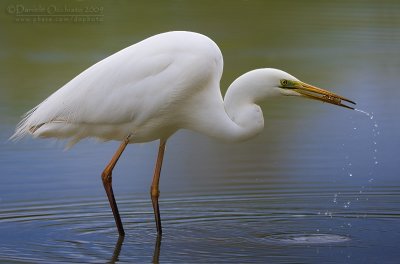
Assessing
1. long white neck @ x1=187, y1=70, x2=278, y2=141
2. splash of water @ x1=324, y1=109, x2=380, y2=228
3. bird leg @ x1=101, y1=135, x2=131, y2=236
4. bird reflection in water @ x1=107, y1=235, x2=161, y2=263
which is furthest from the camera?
splash of water @ x1=324, y1=109, x2=380, y2=228

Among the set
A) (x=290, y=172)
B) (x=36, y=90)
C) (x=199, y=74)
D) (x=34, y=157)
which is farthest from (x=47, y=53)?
(x=199, y=74)

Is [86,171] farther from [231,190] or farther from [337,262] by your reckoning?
[337,262]

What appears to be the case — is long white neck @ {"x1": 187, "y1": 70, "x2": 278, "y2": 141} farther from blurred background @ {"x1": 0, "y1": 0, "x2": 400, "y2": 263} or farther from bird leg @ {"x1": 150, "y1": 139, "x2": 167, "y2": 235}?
blurred background @ {"x1": 0, "y1": 0, "x2": 400, "y2": 263}

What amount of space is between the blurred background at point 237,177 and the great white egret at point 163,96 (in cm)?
57

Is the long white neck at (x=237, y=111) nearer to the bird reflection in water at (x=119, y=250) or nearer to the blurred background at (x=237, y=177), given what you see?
the blurred background at (x=237, y=177)

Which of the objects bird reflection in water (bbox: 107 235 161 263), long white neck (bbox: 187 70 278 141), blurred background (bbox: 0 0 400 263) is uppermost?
long white neck (bbox: 187 70 278 141)

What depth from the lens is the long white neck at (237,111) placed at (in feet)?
27.7

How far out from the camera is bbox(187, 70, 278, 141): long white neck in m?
8.45

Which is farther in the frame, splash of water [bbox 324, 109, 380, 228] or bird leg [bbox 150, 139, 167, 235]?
splash of water [bbox 324, 109, 380, 228]

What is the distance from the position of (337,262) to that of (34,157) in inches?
179

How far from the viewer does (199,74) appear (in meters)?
8.48

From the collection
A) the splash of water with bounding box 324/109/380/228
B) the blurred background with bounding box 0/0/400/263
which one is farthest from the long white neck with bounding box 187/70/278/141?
the splash of water with bounding box 324/109/380/228

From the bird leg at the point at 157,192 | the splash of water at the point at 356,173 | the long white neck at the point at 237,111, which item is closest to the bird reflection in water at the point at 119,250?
the bird leg at the point at 157,192

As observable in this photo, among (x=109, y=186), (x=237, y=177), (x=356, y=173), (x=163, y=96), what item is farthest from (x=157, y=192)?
A: (x=356, y=173)
